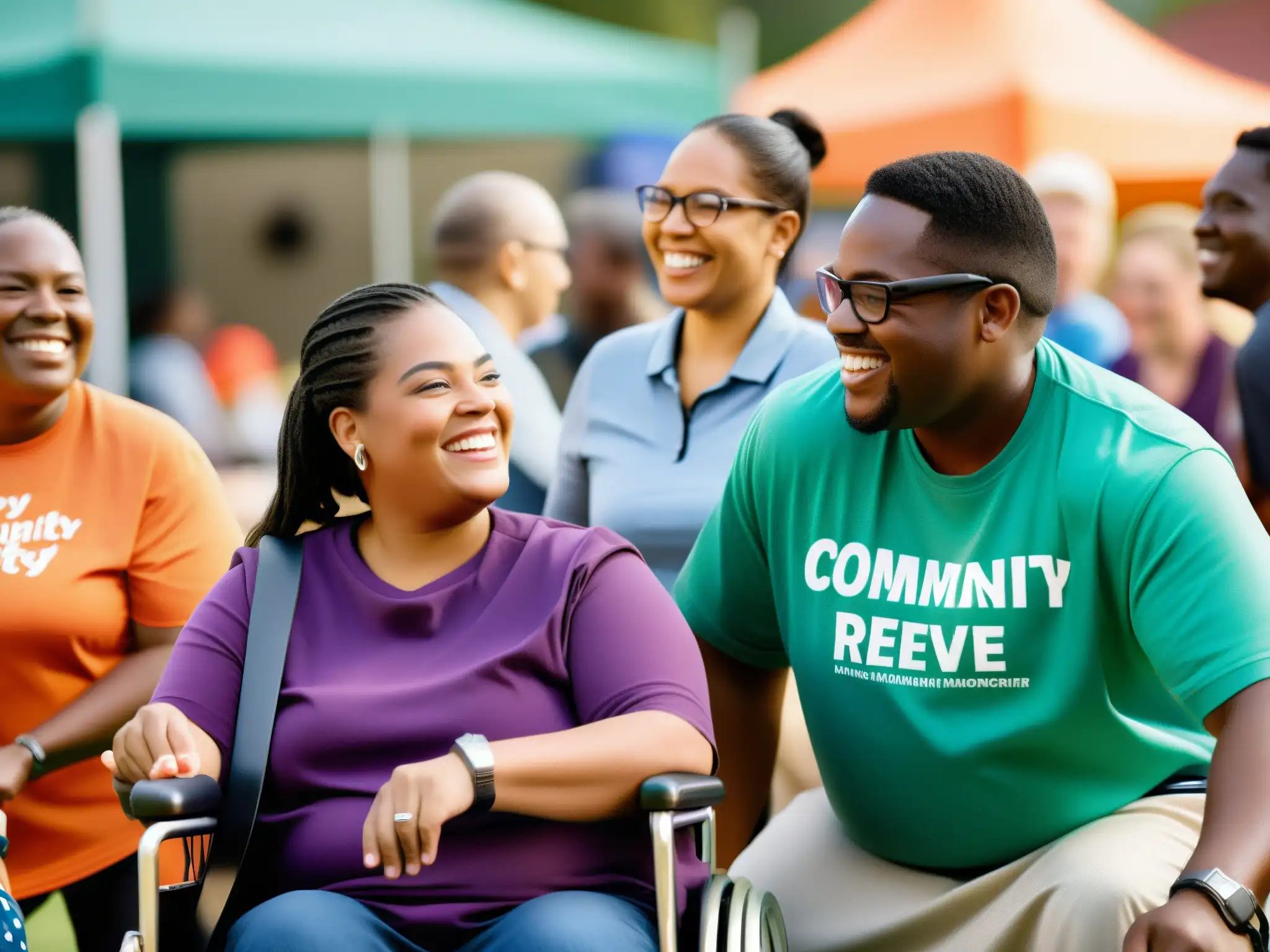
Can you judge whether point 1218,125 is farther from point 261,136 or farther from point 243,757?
point 243,757

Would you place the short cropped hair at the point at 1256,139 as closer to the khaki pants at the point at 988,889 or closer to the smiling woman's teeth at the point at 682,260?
the smiling woman's teeth at the point at 682,260

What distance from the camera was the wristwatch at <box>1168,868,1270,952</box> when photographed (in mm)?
2170

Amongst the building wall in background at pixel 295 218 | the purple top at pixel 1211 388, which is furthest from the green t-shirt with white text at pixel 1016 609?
the building wall in background at pixel 295 218

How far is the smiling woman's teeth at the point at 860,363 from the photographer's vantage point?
264 cm

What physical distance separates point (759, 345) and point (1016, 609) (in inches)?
56.2

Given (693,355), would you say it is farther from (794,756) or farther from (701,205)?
(794,756)

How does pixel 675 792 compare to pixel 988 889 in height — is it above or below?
above

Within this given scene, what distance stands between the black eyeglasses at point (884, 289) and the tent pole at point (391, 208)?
6.51 meters

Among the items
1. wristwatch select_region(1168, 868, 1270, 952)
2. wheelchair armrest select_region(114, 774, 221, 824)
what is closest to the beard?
Answer: wristwatch select_region(1168, 868, 1270, 952)

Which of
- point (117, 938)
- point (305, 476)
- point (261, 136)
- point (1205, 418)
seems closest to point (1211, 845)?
point (305, 476)

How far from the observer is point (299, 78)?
834 centimetres

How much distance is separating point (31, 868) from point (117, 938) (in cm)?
21

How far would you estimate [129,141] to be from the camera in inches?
606

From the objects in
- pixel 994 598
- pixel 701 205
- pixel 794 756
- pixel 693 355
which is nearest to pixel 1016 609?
pixel 994 598
